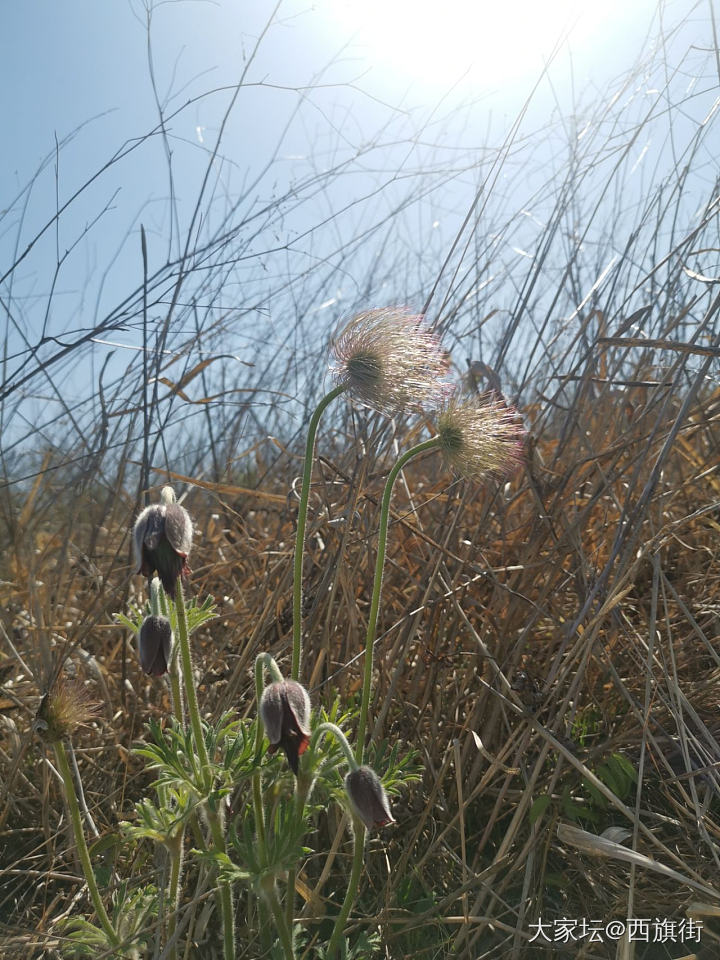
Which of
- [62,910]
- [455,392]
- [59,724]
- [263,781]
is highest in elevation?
[455,392]

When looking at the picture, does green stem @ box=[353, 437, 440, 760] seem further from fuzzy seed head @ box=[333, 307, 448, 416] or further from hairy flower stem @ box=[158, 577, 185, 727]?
hairy flower stem @ box=[158, 577, 185, 727]

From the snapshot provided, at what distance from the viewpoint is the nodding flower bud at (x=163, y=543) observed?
3.15 feet

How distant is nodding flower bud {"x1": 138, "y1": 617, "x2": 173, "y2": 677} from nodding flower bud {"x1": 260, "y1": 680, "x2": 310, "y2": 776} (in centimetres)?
18

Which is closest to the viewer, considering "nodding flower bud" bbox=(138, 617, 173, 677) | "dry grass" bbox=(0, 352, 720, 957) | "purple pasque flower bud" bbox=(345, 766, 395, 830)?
"purple pasque flower bud" bbox=(345, 766, 395, 830)

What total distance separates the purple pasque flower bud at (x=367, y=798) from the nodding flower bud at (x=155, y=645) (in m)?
0.31

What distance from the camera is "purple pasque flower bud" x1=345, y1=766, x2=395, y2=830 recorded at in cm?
91

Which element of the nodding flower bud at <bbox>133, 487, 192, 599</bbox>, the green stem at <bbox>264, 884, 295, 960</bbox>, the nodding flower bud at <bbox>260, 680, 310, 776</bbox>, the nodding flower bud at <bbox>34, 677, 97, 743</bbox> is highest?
the nodding flower bud at <bbox>133, 487, 192, 599</bbox>

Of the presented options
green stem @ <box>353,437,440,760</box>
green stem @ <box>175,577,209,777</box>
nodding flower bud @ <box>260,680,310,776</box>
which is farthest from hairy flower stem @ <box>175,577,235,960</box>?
green stem @ <box>353,437,440,760</box>

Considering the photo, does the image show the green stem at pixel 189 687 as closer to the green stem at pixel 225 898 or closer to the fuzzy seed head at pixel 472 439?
the green stem at pixel 225 898

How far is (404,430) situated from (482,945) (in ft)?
4.29

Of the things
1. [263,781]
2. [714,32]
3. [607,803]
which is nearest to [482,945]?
[607,803]

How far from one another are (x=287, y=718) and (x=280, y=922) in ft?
1.01

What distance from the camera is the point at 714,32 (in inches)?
69.3

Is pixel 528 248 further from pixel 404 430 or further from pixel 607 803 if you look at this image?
pixel 607 803
